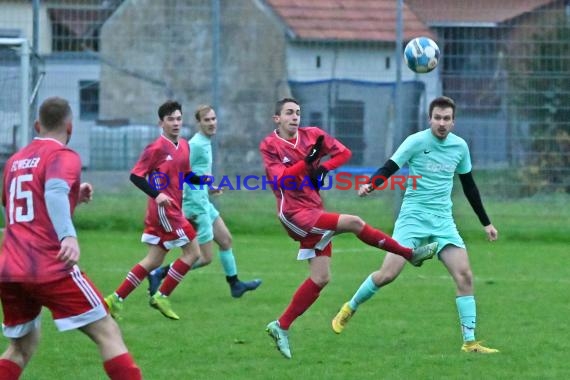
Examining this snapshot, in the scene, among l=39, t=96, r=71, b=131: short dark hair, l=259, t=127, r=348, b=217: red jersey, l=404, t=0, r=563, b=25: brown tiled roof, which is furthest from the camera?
l=404, t=0, r=563, b=25: brown tiled roof

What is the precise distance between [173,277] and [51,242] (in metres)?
4.43

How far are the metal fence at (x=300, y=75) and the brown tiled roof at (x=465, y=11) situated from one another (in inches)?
0.8

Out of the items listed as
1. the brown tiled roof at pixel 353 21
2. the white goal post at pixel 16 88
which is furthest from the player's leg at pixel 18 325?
the brown tiled roof at pixel 353 21

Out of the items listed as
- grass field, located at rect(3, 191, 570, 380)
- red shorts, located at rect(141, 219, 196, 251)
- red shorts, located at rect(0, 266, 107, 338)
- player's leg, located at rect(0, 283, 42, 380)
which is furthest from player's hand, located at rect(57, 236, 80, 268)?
red shorts, located at rect(141, 219, 196, 251)

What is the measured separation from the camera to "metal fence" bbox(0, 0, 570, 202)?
16562 mm

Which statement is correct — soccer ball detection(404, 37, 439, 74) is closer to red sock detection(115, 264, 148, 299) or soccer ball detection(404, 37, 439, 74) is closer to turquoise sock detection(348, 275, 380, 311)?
turquoise sock detection(348, 275, 380, 311)

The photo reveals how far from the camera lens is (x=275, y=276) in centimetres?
1230

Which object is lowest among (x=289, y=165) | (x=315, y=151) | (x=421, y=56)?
(x=289, y=165)

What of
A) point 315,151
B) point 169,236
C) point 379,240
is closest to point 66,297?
point 315,151

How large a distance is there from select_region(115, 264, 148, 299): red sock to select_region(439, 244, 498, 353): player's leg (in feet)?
8.77

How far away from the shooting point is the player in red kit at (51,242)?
549 centimetres

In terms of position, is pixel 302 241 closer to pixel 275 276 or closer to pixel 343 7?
pixel 275 276

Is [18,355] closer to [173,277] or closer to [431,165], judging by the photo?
[431,165]

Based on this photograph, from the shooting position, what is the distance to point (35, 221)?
559cm
